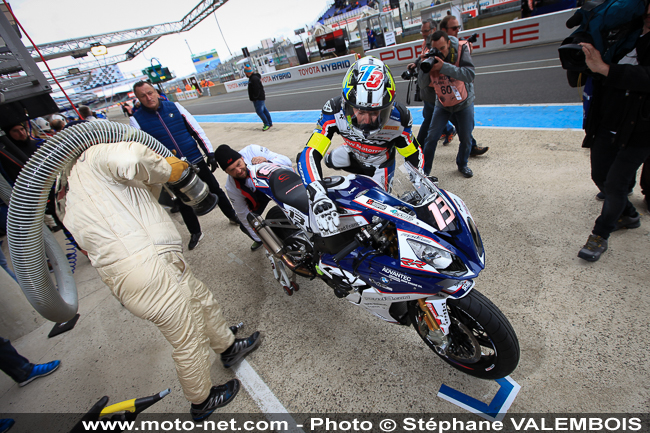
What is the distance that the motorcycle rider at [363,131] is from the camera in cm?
178

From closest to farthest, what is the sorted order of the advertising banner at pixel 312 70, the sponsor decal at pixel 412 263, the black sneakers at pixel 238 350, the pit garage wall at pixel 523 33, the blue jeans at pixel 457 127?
the sponsor decal at pixel 412 263 < the black sneakers at pixel 238 350 < the blue jeans at pixel 457 127 < the pit garage wall at pixel 523 33 < the advertising banner at pixel 312 70

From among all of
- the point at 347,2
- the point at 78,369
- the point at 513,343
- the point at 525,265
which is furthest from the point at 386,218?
the point at 347,2

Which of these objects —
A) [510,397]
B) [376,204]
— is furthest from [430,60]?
[510,397]

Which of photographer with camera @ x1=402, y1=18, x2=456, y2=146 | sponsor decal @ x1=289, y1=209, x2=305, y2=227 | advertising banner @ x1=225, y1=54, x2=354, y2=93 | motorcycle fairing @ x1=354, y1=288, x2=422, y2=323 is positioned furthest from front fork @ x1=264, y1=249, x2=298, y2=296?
advertising banner @ x1=225, y1=54, x2=354, y2=93

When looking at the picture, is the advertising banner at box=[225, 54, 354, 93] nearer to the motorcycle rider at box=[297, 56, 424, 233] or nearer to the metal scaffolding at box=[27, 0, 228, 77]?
the motorcycle rider at box=[297, 56, 424, 233]

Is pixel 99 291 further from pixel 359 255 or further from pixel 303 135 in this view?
pixel 303 135

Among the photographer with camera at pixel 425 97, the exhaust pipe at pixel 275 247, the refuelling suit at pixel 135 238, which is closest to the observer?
the refuelling suit at pixel 135 238

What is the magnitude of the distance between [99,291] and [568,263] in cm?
529

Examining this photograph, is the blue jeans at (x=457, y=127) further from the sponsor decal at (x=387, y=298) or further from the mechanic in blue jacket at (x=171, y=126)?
the mechanic in blue jacket at (x=171, y=126)

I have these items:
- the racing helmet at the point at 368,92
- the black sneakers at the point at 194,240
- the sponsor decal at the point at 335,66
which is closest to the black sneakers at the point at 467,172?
the racing helmet at the point at 368,92

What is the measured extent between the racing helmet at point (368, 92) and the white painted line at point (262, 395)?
2136 mm

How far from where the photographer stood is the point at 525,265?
2.62m

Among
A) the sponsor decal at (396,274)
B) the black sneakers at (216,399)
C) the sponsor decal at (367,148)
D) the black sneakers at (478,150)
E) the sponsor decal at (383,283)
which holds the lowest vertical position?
the black sneakers at (216,399)

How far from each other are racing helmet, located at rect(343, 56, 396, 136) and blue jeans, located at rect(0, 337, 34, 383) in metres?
3.58
